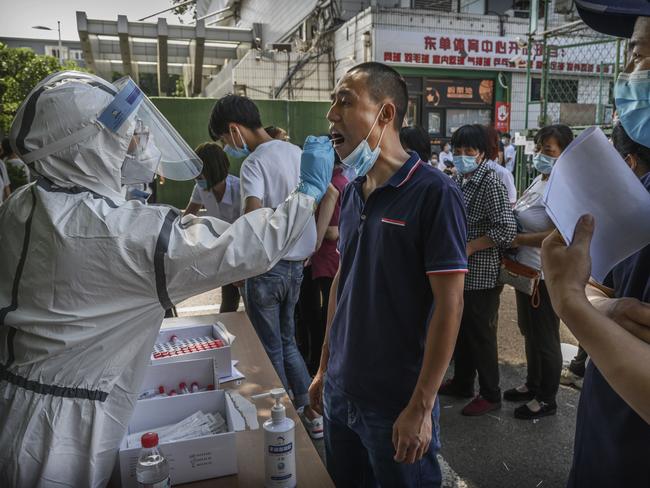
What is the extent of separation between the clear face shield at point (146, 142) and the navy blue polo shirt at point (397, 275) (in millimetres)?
678

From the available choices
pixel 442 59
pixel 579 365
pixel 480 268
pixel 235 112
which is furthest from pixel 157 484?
pixel 442 59

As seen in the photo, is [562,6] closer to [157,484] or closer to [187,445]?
[187,445]

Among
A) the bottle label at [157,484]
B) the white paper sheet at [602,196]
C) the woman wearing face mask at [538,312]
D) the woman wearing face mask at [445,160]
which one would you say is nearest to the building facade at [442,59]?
the woman wearing face mask at [445,160]

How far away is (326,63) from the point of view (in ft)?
48.8

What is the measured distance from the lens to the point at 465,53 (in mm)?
13852

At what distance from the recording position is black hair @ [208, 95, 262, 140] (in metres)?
3.05

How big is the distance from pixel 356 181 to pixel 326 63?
45.7ft

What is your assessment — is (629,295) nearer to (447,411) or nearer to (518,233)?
(518,233)

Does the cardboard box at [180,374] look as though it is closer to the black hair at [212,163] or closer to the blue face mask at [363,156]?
the blue face mask at [363,156]

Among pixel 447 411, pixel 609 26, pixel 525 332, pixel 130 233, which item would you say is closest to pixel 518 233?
pixel 525 332

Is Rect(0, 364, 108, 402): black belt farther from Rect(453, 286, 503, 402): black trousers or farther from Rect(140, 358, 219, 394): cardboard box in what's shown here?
Rect(453, 286, 503, 402): black trousers

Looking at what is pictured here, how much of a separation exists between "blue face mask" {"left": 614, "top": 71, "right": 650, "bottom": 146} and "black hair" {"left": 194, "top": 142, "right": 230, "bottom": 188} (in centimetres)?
324

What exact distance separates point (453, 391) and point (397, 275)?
2.34 m

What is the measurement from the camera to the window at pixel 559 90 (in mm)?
14344
